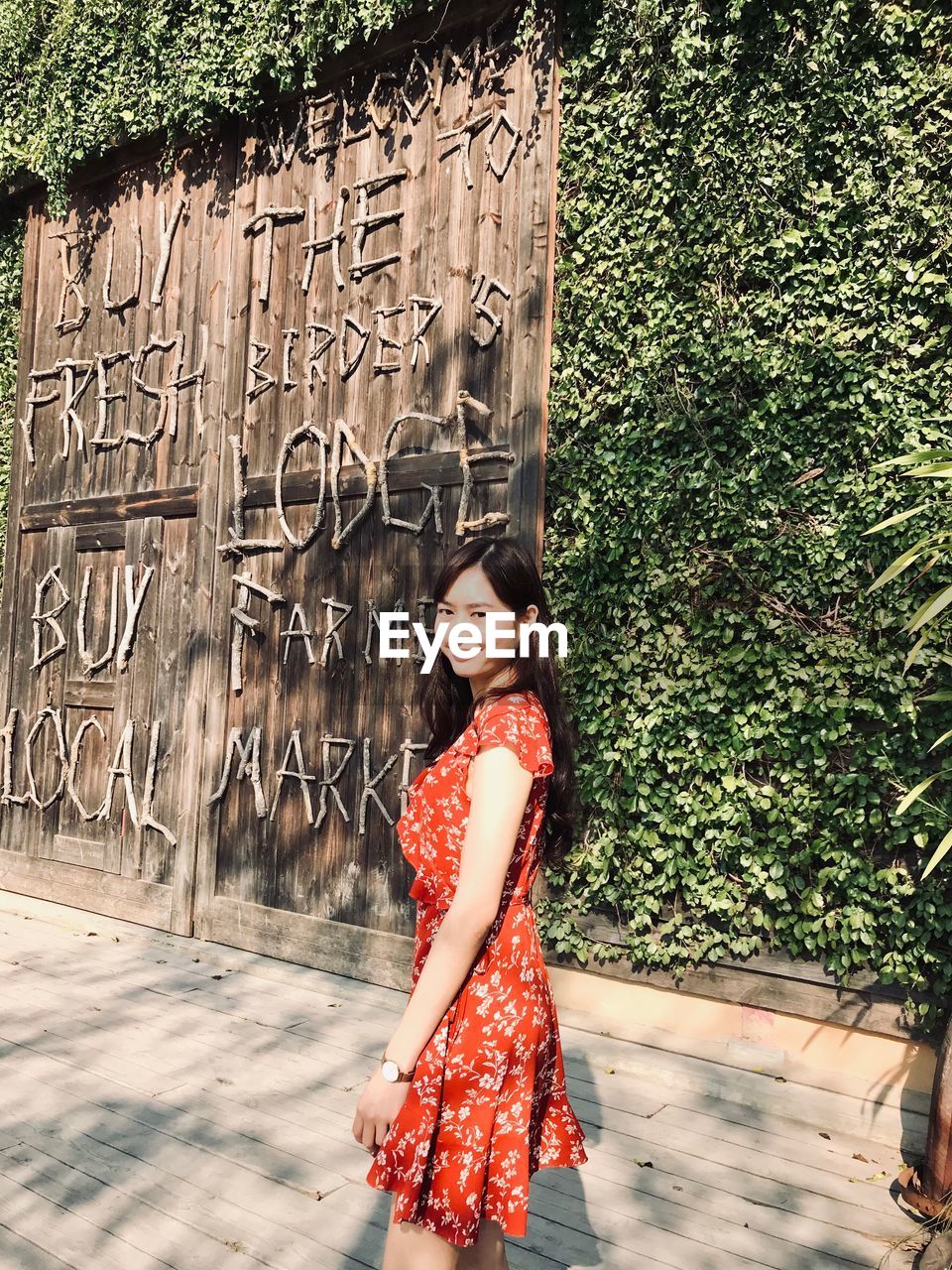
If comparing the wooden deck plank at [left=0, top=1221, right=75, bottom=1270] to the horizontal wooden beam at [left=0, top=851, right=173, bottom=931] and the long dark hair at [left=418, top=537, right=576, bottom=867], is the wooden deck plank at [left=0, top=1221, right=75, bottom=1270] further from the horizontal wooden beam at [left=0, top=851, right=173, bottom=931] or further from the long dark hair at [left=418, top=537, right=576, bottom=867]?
the horizontal wooden beam at [left=0, top=851, right=173, bottom=931]

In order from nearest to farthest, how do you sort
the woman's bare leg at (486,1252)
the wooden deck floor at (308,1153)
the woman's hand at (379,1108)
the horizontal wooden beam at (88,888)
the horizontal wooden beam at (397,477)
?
the woman's hand at (379,1108), the woman's bare leg at (486,1252), the wooden deck floor at (308,1153), the horizontal wooden beam at (397,477), the horizontal wooden beam at (88,888)

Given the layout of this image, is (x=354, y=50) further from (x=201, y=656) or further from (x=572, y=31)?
(x=201, y=656)

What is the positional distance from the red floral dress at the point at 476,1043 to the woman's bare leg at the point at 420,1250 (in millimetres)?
26

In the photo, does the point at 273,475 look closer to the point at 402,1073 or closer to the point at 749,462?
the point at 749,462

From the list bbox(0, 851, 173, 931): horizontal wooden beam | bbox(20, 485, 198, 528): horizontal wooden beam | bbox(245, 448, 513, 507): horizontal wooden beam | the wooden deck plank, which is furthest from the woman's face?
bbox(0, 851, 173, 931): horizontal wooden beam

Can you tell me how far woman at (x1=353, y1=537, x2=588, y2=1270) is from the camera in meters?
1.47

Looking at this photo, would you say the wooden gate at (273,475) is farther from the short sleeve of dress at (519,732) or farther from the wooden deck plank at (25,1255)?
the short sleeve of dress at (519,732)

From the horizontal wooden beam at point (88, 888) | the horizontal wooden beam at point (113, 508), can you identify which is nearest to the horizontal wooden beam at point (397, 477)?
the horizontal wooden beam at point (113, 508)

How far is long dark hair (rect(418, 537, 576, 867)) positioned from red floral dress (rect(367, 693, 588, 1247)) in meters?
0.05

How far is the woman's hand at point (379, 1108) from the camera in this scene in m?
1.44

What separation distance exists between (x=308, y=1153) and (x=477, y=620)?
2084 millimetres

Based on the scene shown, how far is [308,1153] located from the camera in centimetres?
300

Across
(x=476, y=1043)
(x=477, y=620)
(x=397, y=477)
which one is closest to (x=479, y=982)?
(x=476, y=1043)

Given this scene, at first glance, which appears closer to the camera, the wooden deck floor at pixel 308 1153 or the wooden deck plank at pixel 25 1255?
the wooden deck plank at pixel 25 1255
